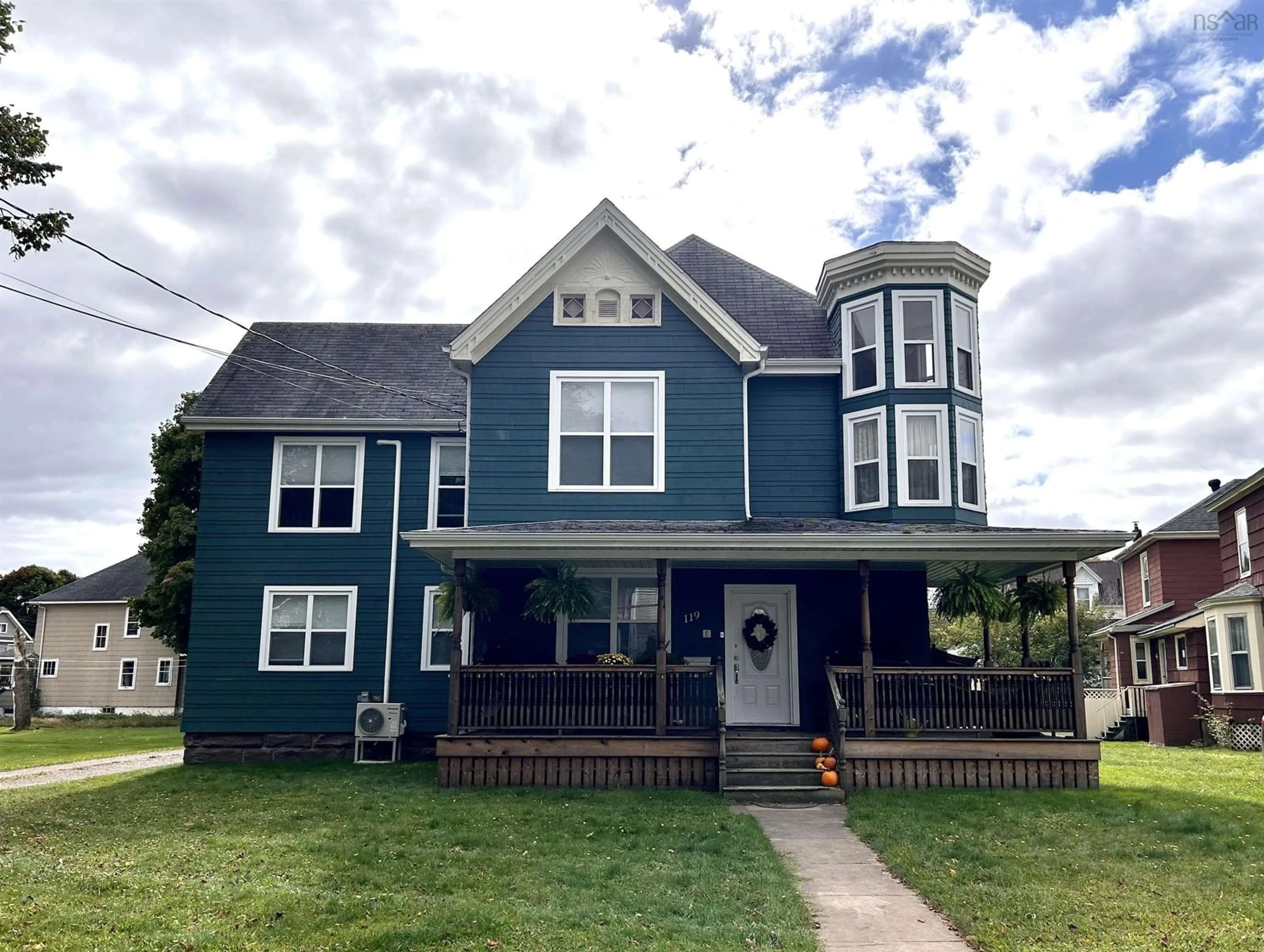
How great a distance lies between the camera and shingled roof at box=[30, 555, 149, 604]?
43.8 m

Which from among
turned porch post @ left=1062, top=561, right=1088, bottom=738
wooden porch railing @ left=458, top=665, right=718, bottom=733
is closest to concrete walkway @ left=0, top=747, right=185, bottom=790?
wooden porch railing @ left=458, top=665, right=718, bottom=733

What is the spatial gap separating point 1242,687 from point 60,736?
3080 cm

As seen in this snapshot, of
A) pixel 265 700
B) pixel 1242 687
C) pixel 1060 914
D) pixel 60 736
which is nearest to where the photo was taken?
pixel 1060 914

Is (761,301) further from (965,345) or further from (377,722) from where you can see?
(377,722)

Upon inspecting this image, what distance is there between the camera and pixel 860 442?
54.7ft

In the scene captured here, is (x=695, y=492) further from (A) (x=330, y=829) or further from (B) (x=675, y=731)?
(A) (x=330, y=829)

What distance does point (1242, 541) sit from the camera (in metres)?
23.4

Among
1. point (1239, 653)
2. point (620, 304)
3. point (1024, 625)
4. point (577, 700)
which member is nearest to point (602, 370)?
point (620, 304)

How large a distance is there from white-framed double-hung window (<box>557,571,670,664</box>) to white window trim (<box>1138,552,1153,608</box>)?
820 inches

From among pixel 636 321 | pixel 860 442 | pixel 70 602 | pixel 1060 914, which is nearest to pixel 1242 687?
pixel 860 442

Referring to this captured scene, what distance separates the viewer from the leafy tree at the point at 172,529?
93.8ft

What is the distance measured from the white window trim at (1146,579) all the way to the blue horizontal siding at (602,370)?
2057cm

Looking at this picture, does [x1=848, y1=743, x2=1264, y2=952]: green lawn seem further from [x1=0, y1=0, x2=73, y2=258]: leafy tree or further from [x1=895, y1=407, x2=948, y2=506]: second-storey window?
[x1=0, y1=0, x2=73, y2=258]: leafy tree

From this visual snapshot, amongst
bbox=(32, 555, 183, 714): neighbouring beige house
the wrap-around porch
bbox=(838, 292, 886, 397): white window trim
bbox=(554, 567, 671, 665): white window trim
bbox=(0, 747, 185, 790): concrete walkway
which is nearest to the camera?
the wrap-around porch
